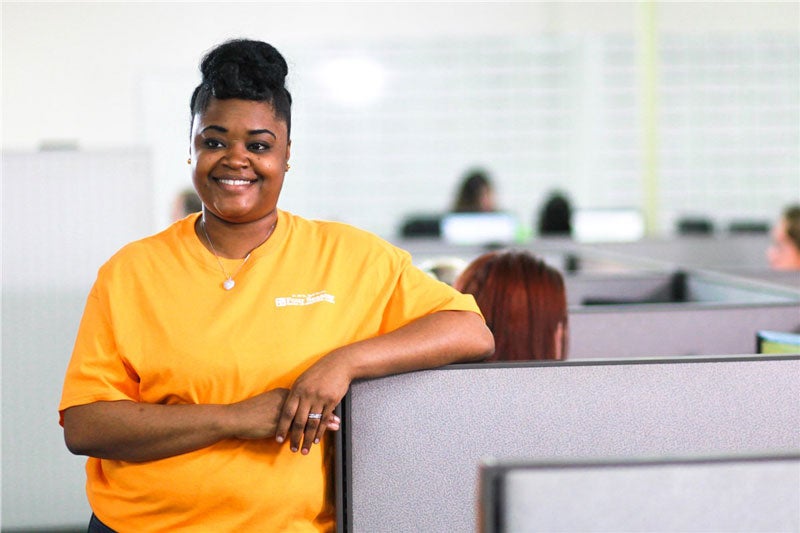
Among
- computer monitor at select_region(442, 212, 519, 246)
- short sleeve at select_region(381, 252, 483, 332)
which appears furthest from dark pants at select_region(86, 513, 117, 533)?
computer monitor at select_region(442, 212, 519, 246)

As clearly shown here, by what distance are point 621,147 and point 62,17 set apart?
16.3 ft

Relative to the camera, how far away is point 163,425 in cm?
148

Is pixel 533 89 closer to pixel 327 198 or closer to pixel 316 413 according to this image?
pixel 327 198

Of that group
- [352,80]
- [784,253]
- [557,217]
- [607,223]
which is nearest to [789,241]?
[784,253]

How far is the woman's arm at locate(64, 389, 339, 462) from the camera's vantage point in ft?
4.86

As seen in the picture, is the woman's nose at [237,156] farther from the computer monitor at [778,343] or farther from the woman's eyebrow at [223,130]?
the computer monitor at [778,343]

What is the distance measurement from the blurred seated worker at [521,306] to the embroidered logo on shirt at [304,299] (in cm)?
50

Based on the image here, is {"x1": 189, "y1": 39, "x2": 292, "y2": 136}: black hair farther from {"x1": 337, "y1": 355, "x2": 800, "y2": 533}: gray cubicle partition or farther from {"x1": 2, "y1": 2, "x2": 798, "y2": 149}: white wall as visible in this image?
{"x1": 2, "y1": 2, "x2": 798, "y2": 149}: white wall

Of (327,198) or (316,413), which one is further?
(327,198)

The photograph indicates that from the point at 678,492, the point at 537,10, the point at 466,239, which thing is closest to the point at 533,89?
the point at 537,10

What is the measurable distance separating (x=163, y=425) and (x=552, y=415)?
1.87ft

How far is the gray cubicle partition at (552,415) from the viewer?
1594mm

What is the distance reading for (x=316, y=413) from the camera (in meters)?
1.51

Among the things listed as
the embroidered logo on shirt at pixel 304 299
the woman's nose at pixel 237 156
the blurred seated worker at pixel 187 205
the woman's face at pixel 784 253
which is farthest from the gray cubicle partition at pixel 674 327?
the blurred seated worker at pixel 187 205
